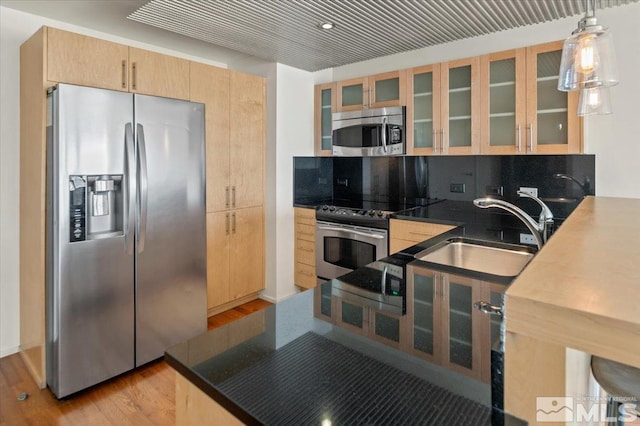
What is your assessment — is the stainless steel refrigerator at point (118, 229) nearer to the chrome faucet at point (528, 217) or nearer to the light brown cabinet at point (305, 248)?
the light brown cabinet at point (305, 248)

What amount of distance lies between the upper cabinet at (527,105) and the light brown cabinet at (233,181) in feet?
6.53

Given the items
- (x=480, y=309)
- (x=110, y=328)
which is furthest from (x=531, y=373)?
(x=110, y=328)

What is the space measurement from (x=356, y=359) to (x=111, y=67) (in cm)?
254

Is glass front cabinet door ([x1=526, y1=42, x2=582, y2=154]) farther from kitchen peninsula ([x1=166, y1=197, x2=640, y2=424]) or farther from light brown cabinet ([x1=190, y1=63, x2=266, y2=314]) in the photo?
light brown cabinet ([x1=190, y1=63, x2=266, y2=314])

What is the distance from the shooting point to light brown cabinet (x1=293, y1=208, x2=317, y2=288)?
378 cm

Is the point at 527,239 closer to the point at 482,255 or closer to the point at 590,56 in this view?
the point at 482,255

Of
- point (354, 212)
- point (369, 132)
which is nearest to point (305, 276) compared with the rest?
point (354, 212)

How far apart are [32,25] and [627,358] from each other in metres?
3.63

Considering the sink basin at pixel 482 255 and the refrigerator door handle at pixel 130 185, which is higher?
the refrigerator door handle at pixel 130 185

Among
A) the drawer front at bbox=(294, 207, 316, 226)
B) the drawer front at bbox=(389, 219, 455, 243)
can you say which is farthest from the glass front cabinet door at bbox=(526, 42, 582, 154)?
the drawer front at bbox=(294, 207, 316, 226)

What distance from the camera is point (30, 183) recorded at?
2.48 metres

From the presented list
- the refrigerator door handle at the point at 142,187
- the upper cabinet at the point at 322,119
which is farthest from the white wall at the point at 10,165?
the upper cabinet at the point at 322,119

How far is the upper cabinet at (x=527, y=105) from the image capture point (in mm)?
2602

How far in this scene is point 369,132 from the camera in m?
3.52
